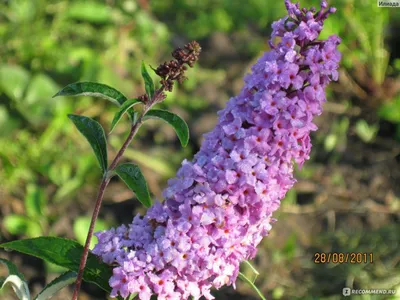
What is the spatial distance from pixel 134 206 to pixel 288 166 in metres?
2.27

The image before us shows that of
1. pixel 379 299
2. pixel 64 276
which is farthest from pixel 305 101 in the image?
pixel 379 299

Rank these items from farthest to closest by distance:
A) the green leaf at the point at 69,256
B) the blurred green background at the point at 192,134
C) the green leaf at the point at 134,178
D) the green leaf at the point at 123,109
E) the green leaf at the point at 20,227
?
1. the blurred green background at the point at 192,134
2. the green leaf at the point at 20,227
3. the green leaf at the point at 69,256
4. the green leaf at the point at 134,178
5. the green leaf at the point at 123,109

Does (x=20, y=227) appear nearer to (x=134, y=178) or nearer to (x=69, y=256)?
(x=69, y=256)

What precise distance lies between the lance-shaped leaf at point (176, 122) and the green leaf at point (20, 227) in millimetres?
2027

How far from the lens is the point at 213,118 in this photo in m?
4.71

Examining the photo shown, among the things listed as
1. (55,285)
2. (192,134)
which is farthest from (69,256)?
(192,134)

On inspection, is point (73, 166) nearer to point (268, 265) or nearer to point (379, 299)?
point (268, 265)

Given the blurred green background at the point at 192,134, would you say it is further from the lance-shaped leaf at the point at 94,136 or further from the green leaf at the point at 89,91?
the green leaf at the point at 89,91

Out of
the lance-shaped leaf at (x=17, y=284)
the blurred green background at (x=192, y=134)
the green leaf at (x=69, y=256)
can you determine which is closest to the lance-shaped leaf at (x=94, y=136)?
the green leaf at (x=69, y=256)

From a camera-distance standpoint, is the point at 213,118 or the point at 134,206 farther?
the point at 213,118

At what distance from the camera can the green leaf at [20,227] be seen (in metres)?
3.58

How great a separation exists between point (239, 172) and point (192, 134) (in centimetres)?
280
